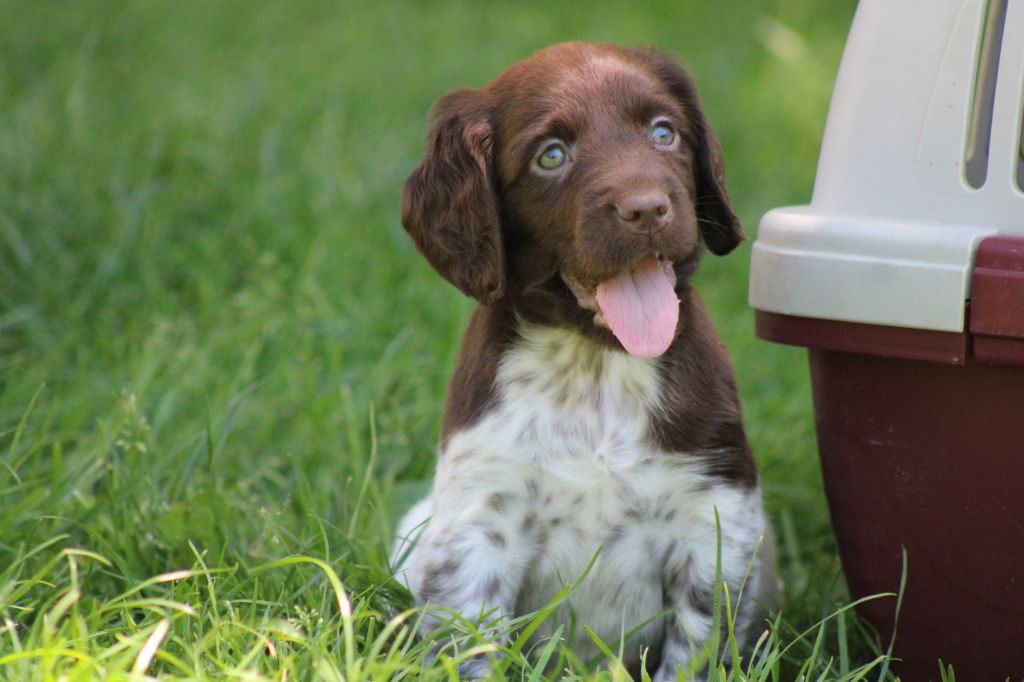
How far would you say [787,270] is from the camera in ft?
9.98

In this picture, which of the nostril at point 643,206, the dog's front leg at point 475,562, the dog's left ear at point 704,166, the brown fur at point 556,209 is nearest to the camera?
the nostril at point 643,206

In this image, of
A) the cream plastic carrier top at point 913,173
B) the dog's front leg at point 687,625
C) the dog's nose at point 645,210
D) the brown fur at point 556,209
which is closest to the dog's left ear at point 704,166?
the brown fur at point 556,209

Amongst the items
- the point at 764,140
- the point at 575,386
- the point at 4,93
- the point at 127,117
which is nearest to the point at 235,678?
the point at 575,386

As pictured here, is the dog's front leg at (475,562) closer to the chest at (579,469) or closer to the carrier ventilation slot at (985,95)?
the chest at (579,469)

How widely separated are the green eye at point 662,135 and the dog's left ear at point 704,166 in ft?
0.39

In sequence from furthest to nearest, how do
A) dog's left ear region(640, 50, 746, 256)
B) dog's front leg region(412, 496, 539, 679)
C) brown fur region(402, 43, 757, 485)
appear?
1. dog's left ear region(640, 50, 746, 256)
2. dog's front leg region(412, 496, 539, 679)
3. brown fur region(402, 43, 757, 485)

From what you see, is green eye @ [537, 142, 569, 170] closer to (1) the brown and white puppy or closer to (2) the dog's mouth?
(1) the brown and white puppy

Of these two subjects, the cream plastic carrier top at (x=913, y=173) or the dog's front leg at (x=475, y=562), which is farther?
the dog's front leg at (x=475, y=562)

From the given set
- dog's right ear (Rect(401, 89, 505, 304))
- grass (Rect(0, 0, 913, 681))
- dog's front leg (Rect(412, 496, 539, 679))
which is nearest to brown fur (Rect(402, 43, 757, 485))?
dog's right ear (Rect(401, 89, 505, 304))

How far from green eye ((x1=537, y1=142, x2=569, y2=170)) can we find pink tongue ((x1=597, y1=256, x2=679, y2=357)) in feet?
0.96

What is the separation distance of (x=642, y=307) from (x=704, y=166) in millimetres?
511

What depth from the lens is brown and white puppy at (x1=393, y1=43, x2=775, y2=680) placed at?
2994mm

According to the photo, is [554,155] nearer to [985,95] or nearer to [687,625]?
[985,95]

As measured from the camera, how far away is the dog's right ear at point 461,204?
9.87ft
